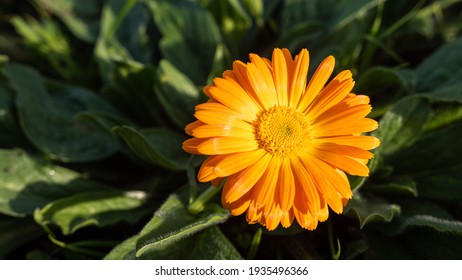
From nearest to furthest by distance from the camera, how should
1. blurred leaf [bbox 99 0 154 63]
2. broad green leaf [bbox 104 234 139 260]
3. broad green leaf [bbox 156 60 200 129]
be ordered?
1. broad green leaf [bbox 104 234 139 260]
2. broad green leaf [bbox 156 60 200 129]
3. blurred leaf [bbox 99 0 154 63]

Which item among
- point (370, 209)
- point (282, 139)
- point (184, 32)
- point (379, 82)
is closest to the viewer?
point (282, 139)

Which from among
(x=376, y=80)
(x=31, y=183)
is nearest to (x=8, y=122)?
(x=31, y=183)

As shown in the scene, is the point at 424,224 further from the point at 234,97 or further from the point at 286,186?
the point at 234,97

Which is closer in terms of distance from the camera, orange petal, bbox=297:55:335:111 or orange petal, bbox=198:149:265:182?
orange petal, bbox=198:149:265:182

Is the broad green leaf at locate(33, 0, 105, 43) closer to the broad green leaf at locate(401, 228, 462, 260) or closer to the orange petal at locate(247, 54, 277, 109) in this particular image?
the orange petal at locate(247, 54, 277, 109)

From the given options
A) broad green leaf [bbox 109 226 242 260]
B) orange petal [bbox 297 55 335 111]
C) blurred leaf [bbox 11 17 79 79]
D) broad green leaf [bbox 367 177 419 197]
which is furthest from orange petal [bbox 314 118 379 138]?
blurred leaf [bbox 11 17 79 79]

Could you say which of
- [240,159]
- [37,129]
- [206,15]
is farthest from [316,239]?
[37,129]
